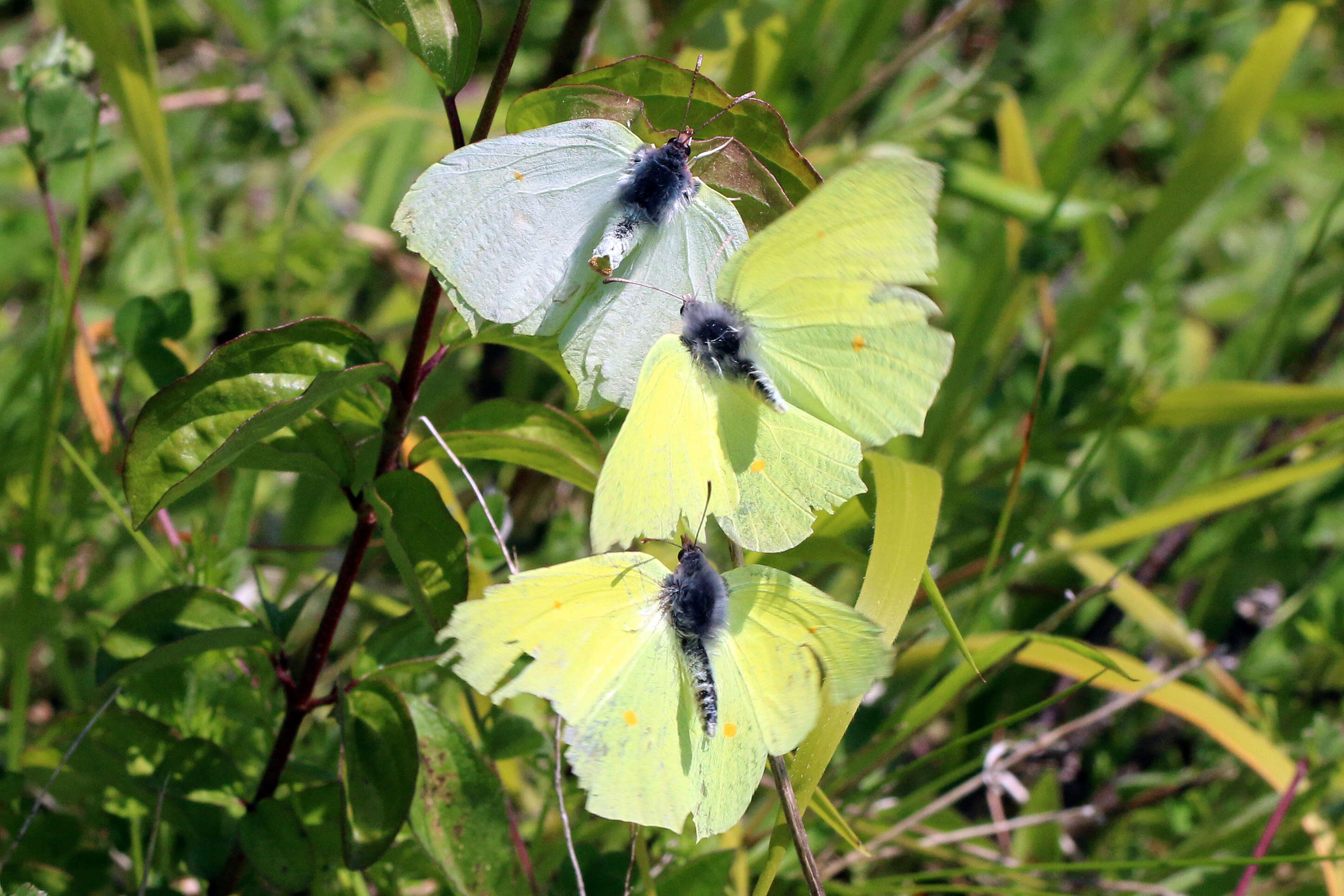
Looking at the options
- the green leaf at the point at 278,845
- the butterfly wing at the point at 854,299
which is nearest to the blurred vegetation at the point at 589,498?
the green leaf at the point at 278,845

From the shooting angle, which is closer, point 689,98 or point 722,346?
point 689,98

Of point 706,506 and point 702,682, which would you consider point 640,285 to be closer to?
point 706,506

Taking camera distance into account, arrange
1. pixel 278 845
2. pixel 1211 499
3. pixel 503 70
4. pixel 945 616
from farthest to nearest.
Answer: pixel 1211 499 < pixel 278 845 < pixel 945 616 < pixel 503 70

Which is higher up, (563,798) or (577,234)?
(577,234)

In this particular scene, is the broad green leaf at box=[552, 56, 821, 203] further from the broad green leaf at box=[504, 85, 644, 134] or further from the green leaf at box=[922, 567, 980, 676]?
the green leaf at box=[922, 567, 980, 676]

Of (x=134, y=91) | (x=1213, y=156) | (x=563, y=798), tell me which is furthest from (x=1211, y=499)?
(x=134, y=91)

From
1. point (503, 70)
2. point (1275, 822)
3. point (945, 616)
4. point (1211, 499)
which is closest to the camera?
point (503, 70)

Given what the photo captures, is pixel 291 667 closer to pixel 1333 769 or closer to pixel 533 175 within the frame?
pixel 533 175
